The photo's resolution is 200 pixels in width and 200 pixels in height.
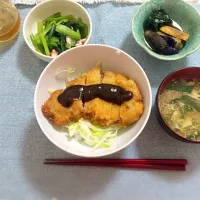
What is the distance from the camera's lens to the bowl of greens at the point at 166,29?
1.06 metres

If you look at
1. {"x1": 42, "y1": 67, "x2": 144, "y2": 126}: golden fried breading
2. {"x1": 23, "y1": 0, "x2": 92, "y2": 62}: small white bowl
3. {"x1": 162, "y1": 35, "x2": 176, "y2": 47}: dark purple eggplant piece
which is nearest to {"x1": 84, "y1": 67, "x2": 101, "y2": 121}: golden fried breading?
{"x1": 42, "y1": 67, "x2": 144, "y2": 126}: golden fried breading

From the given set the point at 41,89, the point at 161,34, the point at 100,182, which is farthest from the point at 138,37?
the point at 100,182

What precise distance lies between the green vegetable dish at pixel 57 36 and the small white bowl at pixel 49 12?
22 mm

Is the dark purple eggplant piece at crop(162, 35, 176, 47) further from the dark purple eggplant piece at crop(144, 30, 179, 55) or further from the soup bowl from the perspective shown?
the soup bowl

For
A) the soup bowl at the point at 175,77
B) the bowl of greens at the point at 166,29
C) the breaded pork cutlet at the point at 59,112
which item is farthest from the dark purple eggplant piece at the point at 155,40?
the breaded pork cutlet at the point at 59,112

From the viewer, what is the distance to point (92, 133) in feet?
3.19

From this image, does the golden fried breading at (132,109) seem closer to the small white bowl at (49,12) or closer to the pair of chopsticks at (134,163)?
the pair of chopsticks at (134,163)

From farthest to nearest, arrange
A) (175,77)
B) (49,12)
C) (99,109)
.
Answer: (49,12) → (175,77) → (99,109)

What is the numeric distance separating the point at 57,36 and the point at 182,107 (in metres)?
0.50

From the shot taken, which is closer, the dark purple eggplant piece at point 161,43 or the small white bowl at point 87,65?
the small white bowl at point 87,65

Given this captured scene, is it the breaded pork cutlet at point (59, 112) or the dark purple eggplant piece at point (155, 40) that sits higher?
the dark purple eggplant piece at point (155, 40)

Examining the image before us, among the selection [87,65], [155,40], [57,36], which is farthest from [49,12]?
[155,40]

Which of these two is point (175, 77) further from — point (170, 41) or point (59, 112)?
point (59, 112)

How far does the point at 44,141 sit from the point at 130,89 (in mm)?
332
